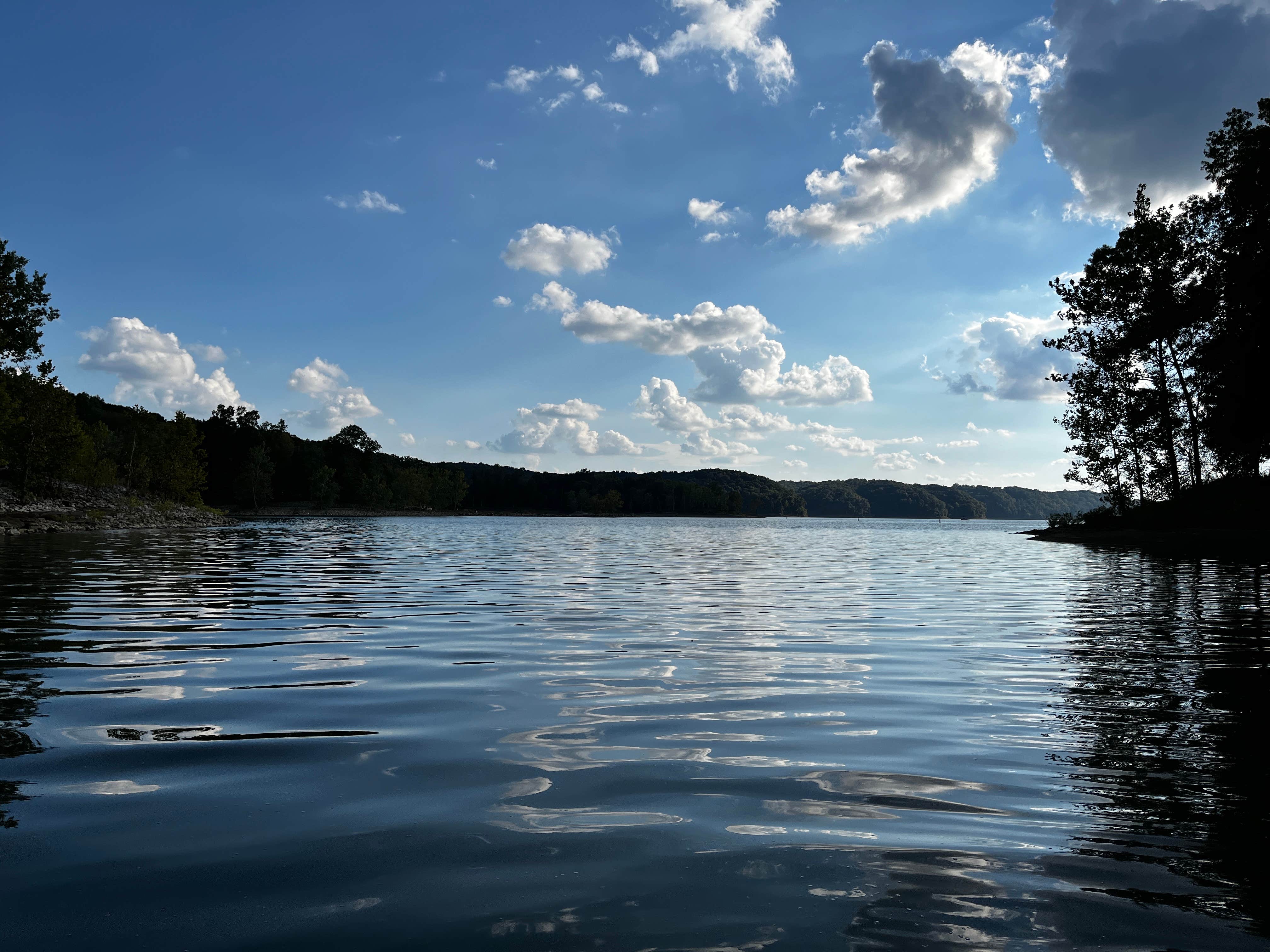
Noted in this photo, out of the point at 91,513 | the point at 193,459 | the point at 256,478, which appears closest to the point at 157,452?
the point at 193,459

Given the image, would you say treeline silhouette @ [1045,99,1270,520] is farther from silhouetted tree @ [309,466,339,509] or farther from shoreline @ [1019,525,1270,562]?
silhouetted tree @ [309,466,339,509]

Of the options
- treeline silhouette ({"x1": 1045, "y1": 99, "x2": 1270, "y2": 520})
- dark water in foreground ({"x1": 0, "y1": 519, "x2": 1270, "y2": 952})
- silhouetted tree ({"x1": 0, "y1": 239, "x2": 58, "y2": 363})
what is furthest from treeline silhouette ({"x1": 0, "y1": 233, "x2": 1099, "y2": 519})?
dark water in foreground ({"x1": 0, "y1": 519, "x2": 1270, "y2": 952})

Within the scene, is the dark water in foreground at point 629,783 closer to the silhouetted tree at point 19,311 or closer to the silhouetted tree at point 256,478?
the silhouetted tree at point 19,311

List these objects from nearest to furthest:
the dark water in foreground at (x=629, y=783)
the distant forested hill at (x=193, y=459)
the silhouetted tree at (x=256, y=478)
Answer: the dark water in foreground at (x=629, y=783) < the distant forested hill at (x=193, y=459) < the silhouetted tree at (x=256, y=478)

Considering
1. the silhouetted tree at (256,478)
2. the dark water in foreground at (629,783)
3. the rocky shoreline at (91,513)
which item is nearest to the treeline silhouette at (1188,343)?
the dark water in foreground at (629,783)

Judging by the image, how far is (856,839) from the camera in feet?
15.3

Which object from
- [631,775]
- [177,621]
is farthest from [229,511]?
[631,775]

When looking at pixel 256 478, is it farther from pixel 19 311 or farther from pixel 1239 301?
pixel 1239 301

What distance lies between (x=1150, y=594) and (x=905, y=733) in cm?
1720

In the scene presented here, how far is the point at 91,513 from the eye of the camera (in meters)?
66.2

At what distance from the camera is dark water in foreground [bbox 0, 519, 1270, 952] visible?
3666 millimetres

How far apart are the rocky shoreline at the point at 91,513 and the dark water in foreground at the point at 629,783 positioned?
5067 cm

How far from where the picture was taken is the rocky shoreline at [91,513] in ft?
183

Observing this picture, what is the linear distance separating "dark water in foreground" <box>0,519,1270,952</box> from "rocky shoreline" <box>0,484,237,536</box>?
5067 centimetres
